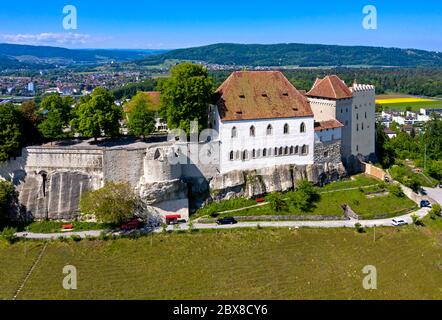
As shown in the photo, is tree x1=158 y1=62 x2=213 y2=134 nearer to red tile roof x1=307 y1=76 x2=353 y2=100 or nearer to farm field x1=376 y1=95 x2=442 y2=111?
red tile roof x1=307 y1=76 x2=353 y2=100

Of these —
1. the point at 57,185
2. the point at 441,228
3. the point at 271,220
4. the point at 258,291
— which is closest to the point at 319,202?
the point at 271,220

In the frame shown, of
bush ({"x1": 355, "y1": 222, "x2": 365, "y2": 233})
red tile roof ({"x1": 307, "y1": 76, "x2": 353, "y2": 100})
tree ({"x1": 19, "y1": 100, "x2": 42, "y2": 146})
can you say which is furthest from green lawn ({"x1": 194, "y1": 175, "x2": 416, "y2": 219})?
tree ({"x1": 19, "y1": 100, "x2": 42, "y2": 146})

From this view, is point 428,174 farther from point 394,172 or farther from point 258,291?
point 258,291

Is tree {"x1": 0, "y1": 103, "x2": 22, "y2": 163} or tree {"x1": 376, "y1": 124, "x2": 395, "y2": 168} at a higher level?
tree {"x1": 0, "y1": 103, "x2": 22, "y2": 163}

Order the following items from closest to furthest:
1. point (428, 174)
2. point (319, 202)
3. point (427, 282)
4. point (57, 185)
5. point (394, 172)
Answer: point (427, 282) < point (57, 185) < point (319, 202) < point (394, 172) < point (428, 174)

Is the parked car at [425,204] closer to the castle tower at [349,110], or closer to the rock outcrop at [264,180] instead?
the castle tower at [349,110]

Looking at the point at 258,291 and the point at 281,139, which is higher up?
the point at 281,139

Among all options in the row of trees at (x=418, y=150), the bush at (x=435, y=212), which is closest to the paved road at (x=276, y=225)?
the bush at (x=435, y=212)
